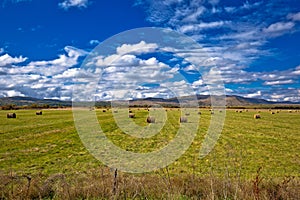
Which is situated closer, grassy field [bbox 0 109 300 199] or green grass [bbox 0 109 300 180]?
grassy field [bbox 0 109 300 199]

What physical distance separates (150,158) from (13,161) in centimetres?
647

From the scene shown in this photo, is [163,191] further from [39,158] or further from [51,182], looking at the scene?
[39,158]

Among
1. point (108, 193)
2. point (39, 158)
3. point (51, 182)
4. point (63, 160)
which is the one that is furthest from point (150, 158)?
point (108, 193)

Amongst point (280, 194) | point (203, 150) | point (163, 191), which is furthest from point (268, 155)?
point (163, 191)

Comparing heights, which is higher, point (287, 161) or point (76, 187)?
point (76, 187)

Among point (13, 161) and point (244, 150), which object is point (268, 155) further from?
point (13, 161)

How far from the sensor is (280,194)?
7.14 meters

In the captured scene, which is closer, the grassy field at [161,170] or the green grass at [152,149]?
the grassy field at [161,170]

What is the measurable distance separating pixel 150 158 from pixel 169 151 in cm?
291

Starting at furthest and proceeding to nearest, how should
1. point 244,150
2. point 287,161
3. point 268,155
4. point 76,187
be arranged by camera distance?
point 244,150 < point 268,155 < point 287,161 < point 76,187

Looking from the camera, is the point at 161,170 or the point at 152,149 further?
the point at 152,149

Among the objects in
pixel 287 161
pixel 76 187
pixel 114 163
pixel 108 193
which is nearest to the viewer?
pixel 108 193

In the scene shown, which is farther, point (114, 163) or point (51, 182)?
point (114, 163)

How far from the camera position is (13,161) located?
14.6 metres
